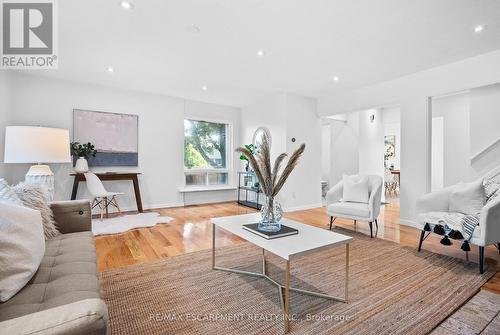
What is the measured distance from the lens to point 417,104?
3.78 meters

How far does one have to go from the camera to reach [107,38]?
2.79 m

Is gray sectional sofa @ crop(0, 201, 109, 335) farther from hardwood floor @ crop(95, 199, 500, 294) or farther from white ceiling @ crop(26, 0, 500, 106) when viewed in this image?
white ceiling @ crop(26, 0, 500, 106)

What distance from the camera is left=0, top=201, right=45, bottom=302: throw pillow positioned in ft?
3.46

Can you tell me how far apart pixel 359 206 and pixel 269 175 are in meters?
2.07

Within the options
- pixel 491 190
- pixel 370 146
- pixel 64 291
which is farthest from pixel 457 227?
pixel 370 146

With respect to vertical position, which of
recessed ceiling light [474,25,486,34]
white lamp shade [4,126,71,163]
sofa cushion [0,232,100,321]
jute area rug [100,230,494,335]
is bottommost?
jute area rug [100,230,494,335]

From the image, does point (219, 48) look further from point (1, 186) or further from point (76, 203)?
point (1, 186)

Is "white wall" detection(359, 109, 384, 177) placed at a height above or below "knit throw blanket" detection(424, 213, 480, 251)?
above

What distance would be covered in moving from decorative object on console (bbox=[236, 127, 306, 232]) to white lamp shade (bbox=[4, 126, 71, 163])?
2.81 m

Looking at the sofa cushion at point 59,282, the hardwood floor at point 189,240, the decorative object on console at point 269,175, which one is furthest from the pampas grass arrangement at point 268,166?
the hardwood floor at point 189,240

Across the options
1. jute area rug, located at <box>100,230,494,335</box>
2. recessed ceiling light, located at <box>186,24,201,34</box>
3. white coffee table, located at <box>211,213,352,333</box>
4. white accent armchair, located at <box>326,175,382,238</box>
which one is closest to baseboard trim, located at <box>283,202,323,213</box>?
white accent armchair, located at <box>326,175,382,238</box>

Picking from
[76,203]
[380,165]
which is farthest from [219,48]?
→ [380,165]

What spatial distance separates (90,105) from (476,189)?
19.3ft

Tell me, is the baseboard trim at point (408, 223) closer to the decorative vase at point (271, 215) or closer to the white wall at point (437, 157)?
the white wall at point (437, 157)
